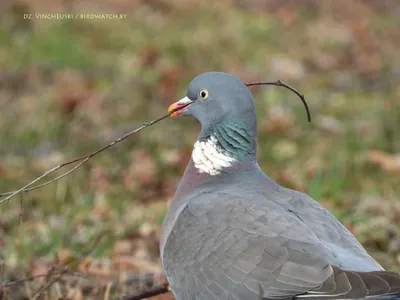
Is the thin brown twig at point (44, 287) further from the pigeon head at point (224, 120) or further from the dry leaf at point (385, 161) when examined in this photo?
the dry leaf at point (385, 161)

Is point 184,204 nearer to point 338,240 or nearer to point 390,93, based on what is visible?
point 338,240

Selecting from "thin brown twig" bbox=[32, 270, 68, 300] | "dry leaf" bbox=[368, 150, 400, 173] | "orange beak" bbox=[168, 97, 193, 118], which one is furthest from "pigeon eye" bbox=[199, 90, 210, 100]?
"dry leaf" bbox=[368, 150, 400, 173]

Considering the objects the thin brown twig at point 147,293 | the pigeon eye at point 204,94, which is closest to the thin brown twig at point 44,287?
the thin brown twig at point 147,293

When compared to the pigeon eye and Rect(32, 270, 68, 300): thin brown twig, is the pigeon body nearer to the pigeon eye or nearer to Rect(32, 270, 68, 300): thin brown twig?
the pigeon eye

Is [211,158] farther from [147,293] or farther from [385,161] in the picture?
[385,161]

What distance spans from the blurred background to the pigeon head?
0.81m

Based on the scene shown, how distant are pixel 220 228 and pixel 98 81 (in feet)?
18.7

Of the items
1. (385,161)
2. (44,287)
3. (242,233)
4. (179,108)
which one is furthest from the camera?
(385,161)

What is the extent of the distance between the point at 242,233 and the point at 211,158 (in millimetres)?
555

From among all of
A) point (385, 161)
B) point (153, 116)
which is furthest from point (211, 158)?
point (153, 116)

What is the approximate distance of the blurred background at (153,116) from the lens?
484cm

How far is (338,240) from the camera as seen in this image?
313 centimetres

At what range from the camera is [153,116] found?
7699mm

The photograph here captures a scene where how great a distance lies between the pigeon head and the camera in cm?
355
